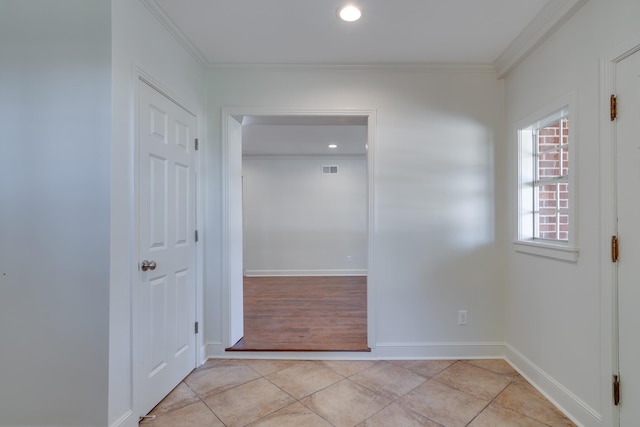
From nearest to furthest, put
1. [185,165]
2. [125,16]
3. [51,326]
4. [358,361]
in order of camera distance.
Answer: [51,326] < [125,16] < [185,165] < [358,361]

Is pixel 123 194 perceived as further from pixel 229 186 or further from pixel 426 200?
pixel 426 200

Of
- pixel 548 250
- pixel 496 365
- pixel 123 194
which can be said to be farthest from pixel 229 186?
pixel 496 365

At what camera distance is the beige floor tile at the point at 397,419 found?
5.65 ft

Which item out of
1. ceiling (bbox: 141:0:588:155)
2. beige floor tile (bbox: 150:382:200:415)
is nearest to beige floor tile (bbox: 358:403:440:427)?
beige floor tile (bbox: 150:382:200:415)

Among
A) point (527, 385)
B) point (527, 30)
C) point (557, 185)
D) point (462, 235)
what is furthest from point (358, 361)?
point (527, 30)

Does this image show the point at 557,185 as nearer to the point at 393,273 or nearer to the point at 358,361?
the point at 393,273

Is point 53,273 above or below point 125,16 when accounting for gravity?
below

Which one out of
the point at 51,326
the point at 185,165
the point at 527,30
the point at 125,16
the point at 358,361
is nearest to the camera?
the point at 51,326

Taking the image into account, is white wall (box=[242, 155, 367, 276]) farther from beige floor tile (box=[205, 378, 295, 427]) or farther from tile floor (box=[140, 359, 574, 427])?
beige floor tile (box=[205, 378, 295, 427])

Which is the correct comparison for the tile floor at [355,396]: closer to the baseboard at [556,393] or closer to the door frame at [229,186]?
the baseboard at [556,393]

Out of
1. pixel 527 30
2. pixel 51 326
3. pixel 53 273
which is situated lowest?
pixel 51 326

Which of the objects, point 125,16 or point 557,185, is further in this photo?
point 557,185

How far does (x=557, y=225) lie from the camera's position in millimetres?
2080

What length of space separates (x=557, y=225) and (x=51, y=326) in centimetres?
323
